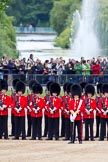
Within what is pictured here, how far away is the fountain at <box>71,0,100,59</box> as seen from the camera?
6788 centimetres

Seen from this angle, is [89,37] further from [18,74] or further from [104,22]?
[18,74]

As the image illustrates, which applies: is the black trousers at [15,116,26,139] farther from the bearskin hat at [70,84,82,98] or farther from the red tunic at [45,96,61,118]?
the bearskin hat at [70,84,82,98]

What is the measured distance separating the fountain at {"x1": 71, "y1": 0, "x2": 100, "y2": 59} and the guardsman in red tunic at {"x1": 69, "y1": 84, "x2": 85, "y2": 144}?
38229mm

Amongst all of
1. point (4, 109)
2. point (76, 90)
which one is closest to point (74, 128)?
point (76, 90)

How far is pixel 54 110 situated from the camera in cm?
2680

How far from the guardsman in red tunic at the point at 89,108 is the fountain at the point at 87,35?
37.1 m

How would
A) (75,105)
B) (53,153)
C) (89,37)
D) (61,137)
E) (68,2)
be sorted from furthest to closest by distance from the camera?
(68,2) → (89,37) → (61,137) → (75,105) → (53,153)

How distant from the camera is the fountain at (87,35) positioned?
6788 centimetres

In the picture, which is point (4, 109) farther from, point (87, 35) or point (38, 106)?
point (87, 35)

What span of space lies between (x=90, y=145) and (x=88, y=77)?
41.9 feet

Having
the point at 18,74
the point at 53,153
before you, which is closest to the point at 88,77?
the point at 18,74

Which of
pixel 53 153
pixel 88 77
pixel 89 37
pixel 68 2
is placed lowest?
pixel 53 153

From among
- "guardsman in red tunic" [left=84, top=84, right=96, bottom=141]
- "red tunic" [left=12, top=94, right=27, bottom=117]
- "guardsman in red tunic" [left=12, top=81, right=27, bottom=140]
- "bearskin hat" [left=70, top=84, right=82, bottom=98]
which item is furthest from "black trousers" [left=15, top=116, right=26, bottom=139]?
"bearskin hat" [left=70, top=84, right=82, bottom=98]

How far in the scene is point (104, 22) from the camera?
7106cm
